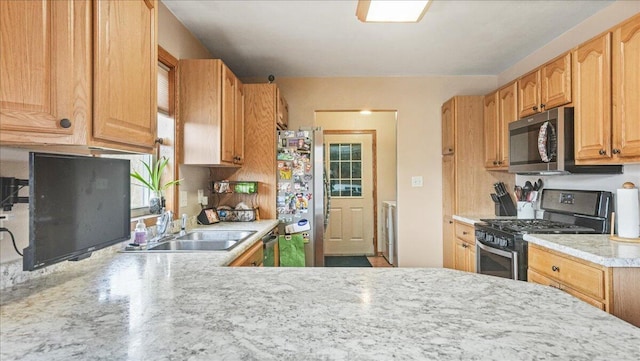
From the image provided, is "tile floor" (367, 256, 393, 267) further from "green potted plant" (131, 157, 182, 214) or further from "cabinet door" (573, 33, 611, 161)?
"green potted plant" (131, 157, 182, 214)

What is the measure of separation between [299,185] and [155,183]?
1.49 meters

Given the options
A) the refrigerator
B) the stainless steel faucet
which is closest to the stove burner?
the refrigerator

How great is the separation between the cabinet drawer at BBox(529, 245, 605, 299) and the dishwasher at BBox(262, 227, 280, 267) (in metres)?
1.86

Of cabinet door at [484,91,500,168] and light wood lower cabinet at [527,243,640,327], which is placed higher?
cabinet door at [484,91,500,168]

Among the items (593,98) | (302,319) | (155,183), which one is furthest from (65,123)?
(593,98)

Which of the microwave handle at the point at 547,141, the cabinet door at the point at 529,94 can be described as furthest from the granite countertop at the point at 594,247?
the cabinet door at the point at 529,94

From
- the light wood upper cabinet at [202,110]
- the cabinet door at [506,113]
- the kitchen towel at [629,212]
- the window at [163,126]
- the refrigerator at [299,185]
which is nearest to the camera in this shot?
the kitchen towel at [629,212]

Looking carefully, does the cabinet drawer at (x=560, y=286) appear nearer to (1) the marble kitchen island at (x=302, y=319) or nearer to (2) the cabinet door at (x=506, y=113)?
(1) the marble kitchen island at (x=302, y=319)

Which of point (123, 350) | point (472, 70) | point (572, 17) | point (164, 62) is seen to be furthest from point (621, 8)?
point (123, 350)

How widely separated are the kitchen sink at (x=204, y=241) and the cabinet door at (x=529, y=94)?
2.40 m

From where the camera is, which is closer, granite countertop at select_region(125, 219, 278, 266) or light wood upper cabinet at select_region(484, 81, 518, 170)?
granite countertop at select_region(125, 219, 278, 266)

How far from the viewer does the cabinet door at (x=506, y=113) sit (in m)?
3.13

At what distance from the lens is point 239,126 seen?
325 centimetres

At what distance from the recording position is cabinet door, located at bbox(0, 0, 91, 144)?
3.08 ft
